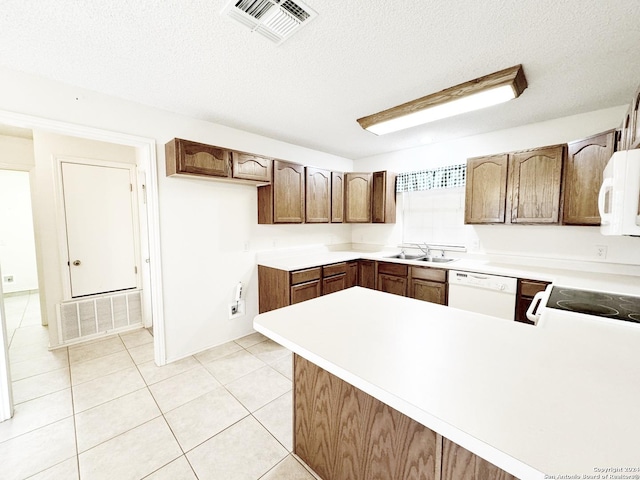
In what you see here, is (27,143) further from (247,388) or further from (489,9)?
(489,9)

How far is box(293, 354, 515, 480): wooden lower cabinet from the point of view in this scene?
87cm

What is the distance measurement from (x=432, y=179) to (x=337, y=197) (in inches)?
51.0

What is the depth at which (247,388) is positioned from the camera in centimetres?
224

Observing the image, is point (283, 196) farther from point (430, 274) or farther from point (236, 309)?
point (430, 274)

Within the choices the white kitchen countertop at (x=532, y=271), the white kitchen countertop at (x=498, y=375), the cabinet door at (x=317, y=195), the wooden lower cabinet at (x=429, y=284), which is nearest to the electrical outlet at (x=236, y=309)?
the white kitchen countertop at (x=532, y=271)

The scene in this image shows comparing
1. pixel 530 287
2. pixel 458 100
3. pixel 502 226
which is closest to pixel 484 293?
pixel 530 287

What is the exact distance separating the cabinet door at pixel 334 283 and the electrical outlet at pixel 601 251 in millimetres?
2548

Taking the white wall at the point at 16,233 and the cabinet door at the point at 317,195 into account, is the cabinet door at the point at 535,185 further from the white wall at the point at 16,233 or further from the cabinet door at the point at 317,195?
the white wall at the point at 16,233

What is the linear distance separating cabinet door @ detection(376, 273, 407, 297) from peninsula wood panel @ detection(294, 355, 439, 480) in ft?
7.13

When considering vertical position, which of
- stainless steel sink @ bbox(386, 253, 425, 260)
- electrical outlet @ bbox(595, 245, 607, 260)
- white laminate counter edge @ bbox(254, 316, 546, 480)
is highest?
electrical outlet @ bbox(595, 245, 607, 260)

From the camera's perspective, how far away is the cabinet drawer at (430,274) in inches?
116

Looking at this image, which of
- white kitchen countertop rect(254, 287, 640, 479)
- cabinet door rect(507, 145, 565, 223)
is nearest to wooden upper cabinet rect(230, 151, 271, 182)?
white kitchen countertop rect(254, 287, 640, 479)

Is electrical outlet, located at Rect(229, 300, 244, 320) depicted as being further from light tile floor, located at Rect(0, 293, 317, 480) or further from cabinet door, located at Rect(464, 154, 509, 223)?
cabinet door, located at Rect(464, 154, 509, 223)

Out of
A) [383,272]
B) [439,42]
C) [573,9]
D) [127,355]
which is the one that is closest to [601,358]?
[573,9]
